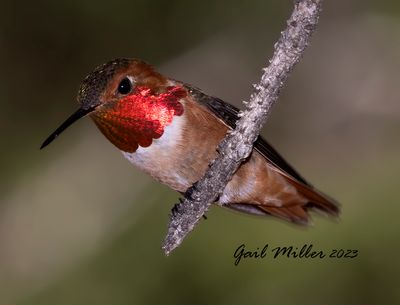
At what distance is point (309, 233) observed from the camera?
5.70m

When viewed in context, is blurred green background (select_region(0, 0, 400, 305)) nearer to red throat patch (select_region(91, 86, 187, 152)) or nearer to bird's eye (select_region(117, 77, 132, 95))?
red throat patch (select_region(91, 86, 187, 152))

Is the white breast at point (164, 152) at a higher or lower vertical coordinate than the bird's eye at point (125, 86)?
lower

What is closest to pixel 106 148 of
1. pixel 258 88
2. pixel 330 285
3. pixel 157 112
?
pixel 330 285

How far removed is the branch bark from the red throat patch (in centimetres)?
49

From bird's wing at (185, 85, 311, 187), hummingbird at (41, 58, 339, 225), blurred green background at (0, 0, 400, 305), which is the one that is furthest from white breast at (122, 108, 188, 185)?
blurred green background at (0, 0, 400, 305)

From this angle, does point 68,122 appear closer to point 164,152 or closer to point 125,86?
point 125,86

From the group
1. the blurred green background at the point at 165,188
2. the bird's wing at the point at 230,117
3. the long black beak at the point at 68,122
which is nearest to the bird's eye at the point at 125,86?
the long black beak at the point at 68,122

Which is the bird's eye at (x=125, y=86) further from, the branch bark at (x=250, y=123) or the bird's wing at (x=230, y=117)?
the branch bark at (x=250, y=123)

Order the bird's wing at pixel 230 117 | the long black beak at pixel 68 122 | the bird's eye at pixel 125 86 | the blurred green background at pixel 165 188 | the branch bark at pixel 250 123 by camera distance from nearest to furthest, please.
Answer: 1. the branch bark at pixel 250 123
2. the long black beak at pixel 68 122
3. the bird's eye at pixel 125 86
4. the bird's wing at pixel 230 117
5. the blurred green background at pixel 165 188

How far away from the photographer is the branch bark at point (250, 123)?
11.1 feet

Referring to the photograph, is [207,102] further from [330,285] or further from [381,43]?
[381,43]

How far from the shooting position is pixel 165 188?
6.76 meters

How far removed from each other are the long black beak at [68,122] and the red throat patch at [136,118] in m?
0.08

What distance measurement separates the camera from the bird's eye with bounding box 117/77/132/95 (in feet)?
14.3
